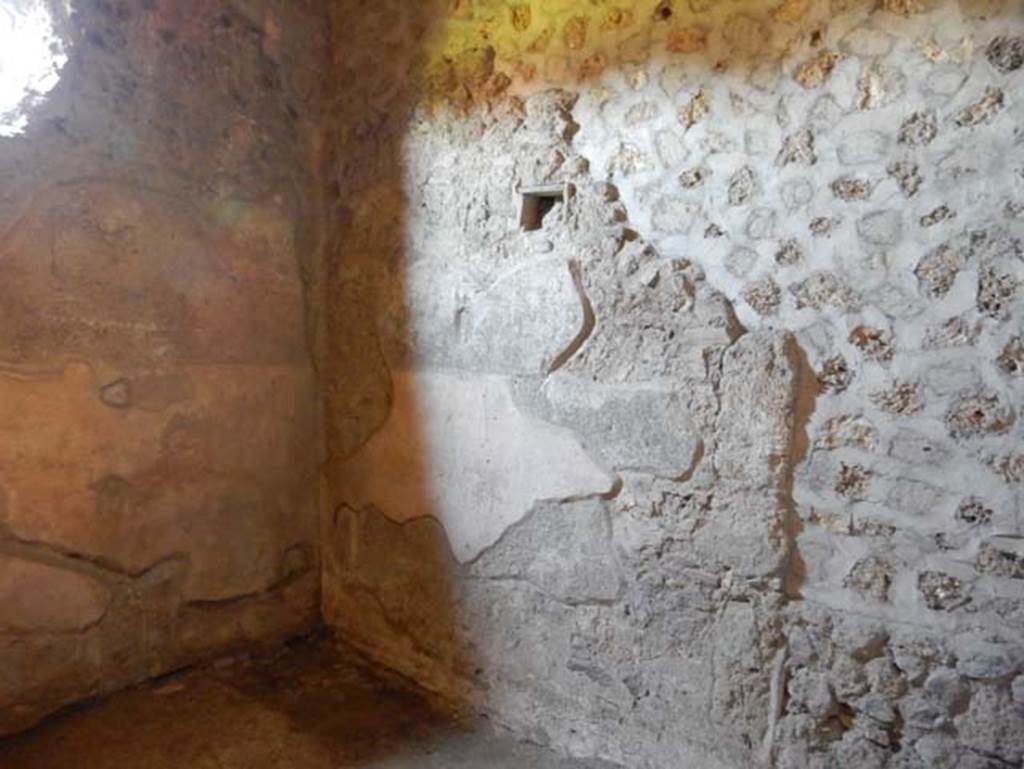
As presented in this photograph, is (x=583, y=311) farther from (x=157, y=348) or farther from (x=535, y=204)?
(x=157, y=348)

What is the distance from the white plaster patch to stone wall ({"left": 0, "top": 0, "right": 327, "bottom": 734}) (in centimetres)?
38

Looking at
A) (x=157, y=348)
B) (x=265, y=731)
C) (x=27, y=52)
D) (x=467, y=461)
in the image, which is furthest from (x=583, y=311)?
(x=27, y=52)

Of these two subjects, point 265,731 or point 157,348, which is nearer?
point 265,731

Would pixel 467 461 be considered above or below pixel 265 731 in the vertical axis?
above

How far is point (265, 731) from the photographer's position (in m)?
1.88

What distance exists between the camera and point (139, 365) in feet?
6.47

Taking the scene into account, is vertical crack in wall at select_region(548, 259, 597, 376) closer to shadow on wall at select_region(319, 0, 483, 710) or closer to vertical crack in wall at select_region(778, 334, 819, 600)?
vertical crack in wall at select_region(778, 334, 819, 600)

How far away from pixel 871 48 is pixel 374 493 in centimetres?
169

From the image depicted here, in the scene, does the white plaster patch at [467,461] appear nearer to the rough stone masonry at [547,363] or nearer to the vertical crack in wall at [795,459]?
the rough stone masonry at [547,363]

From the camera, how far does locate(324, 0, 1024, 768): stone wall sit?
1.27m

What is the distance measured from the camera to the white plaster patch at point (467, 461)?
5.87 feet

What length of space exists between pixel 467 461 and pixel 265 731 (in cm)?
86

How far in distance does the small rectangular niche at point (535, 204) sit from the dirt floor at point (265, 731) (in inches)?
51.9

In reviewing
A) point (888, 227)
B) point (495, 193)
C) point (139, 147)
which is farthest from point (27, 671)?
point (888, 227)
